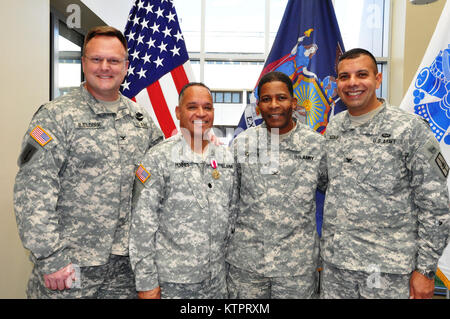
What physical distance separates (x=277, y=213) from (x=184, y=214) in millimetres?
505

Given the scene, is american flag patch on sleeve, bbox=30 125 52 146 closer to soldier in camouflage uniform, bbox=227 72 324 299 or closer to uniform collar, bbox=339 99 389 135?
soldier in camouflage uniform, bbox=227 72 324 299

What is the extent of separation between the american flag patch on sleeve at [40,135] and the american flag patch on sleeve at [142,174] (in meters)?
0.41

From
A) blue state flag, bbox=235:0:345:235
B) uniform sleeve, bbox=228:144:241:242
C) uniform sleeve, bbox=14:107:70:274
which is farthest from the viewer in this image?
blue state flag, bbox=235:0:345:235

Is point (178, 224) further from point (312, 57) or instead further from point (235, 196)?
point (312, 57)

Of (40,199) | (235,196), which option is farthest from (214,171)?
(40,199)

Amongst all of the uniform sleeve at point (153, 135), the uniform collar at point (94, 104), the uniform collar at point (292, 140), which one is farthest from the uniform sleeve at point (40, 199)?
the uniform collar at point (292, 140)

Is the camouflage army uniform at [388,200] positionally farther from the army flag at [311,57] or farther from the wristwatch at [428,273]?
the army flag at [311,57]

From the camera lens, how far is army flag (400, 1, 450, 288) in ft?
7.91

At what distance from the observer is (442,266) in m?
2.46

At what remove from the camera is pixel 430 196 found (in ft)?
5.43

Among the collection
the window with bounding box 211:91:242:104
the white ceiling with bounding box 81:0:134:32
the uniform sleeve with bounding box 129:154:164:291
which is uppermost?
the white ceiling with bounding box 81:0:134:32

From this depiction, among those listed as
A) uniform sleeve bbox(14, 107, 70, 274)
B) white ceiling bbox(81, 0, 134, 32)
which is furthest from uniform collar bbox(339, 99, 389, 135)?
white ceiling bbox(81, 0, 134, 32)

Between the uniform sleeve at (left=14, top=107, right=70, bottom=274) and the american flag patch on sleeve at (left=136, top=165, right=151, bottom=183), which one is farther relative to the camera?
the american flag patch on sleeve at (left=136, top=165, right=151, bottom=183)
